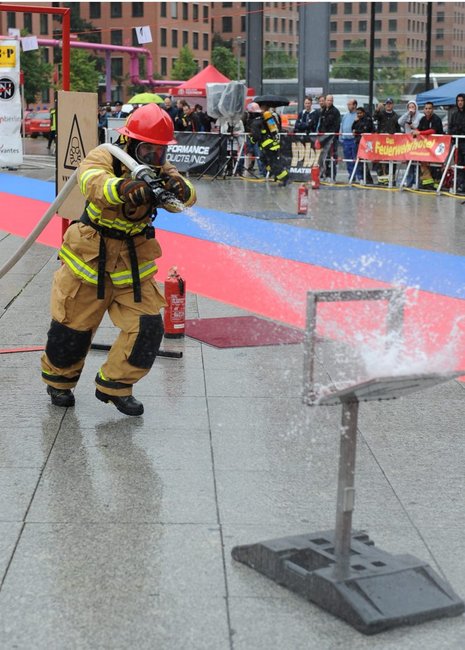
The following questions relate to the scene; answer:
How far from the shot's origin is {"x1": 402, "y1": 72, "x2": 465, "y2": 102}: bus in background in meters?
29.6

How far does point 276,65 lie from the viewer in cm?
3612

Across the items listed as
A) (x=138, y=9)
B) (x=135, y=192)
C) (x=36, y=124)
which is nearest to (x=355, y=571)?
(x=135, y=192)

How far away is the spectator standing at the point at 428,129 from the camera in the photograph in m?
19.8

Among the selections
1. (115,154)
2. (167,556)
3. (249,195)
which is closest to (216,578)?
(167,556)

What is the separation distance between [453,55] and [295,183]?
989 centimetres

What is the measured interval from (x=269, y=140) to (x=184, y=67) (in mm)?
91316

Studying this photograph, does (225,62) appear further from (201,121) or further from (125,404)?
(125,404)

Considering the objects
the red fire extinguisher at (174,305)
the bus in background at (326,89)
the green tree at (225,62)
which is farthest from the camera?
the green tree at (225,62)

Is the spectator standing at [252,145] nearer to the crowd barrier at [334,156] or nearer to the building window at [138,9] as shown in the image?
the crowd barrier at [334,156]

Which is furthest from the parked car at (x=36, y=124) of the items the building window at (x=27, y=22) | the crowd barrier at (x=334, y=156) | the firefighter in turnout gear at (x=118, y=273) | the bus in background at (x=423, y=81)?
the building window at (x=27, y=22)

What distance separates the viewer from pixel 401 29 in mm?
31266

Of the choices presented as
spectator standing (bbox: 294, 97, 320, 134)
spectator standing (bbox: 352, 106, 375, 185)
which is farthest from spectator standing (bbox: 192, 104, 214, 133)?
spectator standing (bbox: 352, 106, 375, 185)

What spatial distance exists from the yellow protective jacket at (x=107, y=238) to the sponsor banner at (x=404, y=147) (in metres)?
14.6

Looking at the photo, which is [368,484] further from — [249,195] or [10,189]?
[10,189]
